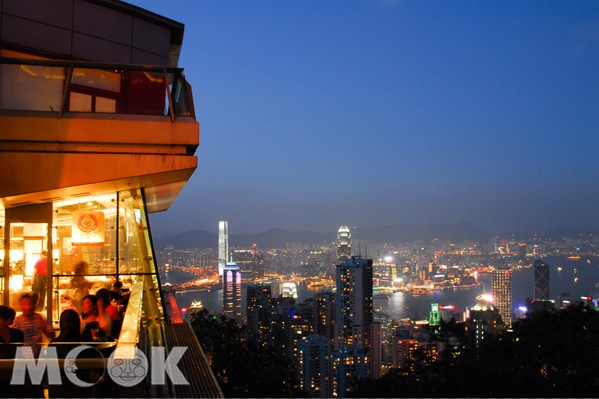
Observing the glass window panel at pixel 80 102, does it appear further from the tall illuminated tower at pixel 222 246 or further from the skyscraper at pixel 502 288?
the tall illuminated tower at pixel 222 246

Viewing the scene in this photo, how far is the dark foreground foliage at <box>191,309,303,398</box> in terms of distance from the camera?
1171cm

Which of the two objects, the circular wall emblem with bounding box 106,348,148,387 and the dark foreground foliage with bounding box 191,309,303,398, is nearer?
the circular wall emblem with bounding box 106,348,148,387

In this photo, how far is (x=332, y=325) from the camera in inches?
1762

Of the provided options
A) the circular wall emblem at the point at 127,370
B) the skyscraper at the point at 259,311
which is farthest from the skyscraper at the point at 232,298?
the circular wall emblem at the point at 127,370

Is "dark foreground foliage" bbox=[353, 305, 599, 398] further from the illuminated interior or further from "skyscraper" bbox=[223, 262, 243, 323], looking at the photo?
"skyscraper" bbox=[223, 262, 243, 323]

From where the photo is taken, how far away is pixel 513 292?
68750 mm

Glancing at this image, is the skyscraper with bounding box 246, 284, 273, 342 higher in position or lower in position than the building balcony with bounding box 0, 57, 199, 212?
lower

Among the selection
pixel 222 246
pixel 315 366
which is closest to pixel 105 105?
pixel 315 366

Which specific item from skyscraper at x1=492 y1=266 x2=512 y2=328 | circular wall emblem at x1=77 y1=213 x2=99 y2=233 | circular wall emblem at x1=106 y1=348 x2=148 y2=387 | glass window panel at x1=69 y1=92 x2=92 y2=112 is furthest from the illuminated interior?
skyscraper at x1=492 y1=266 x2=512 y2=328

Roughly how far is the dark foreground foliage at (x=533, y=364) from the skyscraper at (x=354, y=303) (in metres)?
28.5

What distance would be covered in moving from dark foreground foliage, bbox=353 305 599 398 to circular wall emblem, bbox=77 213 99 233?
22.0 feet

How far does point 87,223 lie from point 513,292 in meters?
67.2

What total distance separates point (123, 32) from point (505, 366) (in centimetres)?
873

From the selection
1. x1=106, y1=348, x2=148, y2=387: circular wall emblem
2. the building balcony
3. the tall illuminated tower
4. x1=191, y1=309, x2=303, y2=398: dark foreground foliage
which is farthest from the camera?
the tall illuminated tower
